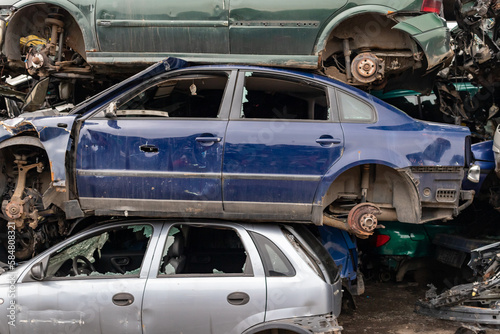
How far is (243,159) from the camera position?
403 centimetres

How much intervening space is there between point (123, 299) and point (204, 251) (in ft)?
3.82

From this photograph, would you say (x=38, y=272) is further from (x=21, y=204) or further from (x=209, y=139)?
(x=209, y=139)

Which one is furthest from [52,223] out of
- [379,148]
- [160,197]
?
[379,148]

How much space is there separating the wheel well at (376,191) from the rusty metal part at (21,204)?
274 cm

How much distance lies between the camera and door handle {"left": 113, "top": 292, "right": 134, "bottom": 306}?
3.41 metres

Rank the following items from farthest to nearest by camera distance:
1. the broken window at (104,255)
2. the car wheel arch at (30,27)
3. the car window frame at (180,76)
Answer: the car wheel arch at (30,27) < the car window frame at (180,76) < the broken window at (104,255)

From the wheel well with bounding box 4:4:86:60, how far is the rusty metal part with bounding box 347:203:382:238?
333 centimetres

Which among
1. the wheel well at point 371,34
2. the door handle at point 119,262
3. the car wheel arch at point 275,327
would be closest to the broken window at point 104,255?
the door handle at point 119,262

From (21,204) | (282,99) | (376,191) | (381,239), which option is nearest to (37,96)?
(21,204)

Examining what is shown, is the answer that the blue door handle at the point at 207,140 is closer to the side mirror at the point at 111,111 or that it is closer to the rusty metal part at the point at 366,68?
the side mirror at the point at 111,111

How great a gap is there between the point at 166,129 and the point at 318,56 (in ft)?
5.42

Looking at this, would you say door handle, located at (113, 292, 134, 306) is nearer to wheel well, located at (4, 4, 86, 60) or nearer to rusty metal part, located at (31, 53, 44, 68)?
rusty metal part, located at (31, 53, 44, 68)

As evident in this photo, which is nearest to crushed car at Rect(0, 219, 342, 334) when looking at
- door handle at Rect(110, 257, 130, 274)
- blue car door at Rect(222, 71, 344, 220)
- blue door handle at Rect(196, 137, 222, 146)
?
blue car door at Rect(222, 71, 344, 220)

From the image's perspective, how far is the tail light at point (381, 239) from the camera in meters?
5.74
